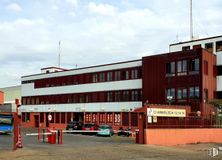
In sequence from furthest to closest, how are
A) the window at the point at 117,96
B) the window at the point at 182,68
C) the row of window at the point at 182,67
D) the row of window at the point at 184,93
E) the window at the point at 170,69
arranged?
1. the window at the point at 117,96
2. the window at the point at 170,69
3. the window at the point at 182,68
4. the row of window at the point at 182,67
5. the row of window at the point at 184,93

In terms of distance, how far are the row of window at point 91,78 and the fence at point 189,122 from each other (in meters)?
19.9

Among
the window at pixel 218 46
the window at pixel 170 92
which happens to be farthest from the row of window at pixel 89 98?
the window at pixel 218 46

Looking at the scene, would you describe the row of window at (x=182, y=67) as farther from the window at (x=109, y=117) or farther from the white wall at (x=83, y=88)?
the window at (x=109, y=117)

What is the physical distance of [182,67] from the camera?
56500mm

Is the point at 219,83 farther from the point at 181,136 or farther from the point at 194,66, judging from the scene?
the point at 181,136

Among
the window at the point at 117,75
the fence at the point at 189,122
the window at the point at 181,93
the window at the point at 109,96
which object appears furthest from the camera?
the window at the point at 109,96

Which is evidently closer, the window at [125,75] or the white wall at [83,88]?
the white wall at [83,88]

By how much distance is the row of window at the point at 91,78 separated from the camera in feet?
216

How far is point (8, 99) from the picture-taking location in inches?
4250

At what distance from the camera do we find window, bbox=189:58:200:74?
55.0 meters

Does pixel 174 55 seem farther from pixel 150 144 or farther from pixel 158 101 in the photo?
pixel 150 144

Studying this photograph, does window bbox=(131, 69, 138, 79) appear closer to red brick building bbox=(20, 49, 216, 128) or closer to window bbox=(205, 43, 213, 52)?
red brick building bbox=(20, 49, 216, 128)

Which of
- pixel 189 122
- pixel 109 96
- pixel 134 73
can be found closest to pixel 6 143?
pixel 189 122

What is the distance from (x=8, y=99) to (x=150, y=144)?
77.7 metres
